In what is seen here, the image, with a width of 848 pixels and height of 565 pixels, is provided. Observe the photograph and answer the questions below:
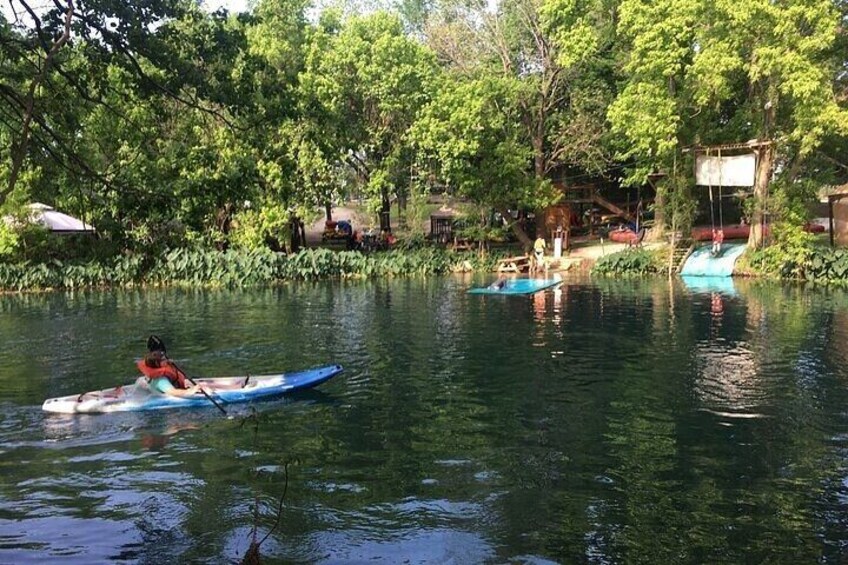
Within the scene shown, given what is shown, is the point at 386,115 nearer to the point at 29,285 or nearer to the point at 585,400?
the point at 29,285

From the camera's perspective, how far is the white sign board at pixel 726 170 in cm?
3138

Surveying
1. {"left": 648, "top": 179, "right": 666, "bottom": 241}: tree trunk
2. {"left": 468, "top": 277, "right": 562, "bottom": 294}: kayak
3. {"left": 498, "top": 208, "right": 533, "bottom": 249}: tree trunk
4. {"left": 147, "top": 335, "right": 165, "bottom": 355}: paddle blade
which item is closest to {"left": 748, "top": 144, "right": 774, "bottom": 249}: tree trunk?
{"left": 648, "top": 179, "right": 666, "bottom": 241}: tree trunk

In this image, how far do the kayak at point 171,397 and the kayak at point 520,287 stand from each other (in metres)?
15.8

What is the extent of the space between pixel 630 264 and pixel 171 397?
2623cm

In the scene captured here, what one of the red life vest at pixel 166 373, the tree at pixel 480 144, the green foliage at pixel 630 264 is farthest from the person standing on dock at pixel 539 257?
the red life vest at pixel 166 373

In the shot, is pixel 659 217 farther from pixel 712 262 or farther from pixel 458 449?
pixel 458 449

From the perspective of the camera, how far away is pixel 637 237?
39969mm

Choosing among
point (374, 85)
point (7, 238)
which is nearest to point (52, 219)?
point (7, 238)

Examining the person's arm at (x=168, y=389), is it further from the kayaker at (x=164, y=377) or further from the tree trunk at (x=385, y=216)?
the tree trunk at (x=385, y=216)

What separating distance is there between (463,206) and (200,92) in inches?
1234

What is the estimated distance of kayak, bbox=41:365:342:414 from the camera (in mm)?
13375

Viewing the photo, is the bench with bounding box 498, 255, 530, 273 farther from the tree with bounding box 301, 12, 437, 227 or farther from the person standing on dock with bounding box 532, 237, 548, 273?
the tree with bounding box 301, 12, 437, 227

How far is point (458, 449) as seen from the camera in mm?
11195

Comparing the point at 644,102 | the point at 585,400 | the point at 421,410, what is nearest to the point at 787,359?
the point at 585,400
